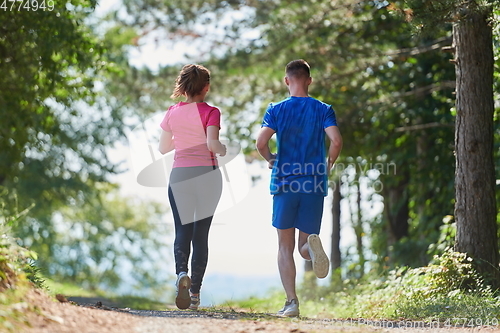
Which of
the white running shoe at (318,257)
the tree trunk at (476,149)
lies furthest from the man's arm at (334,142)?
the tree trunk at (476,149)

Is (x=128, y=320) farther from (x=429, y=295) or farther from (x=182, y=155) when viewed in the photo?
(x=429, y=295)

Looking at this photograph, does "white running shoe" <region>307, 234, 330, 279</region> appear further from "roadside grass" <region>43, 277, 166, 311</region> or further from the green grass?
"roadside grass" <region>43, 277, 166, 311</region>

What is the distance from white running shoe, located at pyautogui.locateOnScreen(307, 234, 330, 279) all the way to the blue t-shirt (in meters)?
0.43

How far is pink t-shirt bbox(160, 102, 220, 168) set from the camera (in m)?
5.80

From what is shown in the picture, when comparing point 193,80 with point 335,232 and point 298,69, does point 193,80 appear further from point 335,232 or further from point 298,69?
point 335,232

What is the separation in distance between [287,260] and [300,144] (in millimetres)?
997

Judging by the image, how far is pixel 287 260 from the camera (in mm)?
5613

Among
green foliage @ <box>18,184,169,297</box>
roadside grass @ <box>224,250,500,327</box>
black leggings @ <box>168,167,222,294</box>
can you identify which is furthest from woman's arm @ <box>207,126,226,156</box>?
green foliage @ <box>18,184,169,297</box>

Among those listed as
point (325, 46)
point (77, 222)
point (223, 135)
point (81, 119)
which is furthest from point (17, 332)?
point (77, 222)

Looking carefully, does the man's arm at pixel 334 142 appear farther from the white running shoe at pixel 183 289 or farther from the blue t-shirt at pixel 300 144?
the white running shoe at pixel 183 289

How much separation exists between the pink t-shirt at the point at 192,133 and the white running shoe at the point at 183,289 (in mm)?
974

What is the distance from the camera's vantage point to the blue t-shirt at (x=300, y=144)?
5545 mm

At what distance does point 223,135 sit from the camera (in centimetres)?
1579

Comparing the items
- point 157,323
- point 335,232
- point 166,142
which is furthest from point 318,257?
point 335,232
